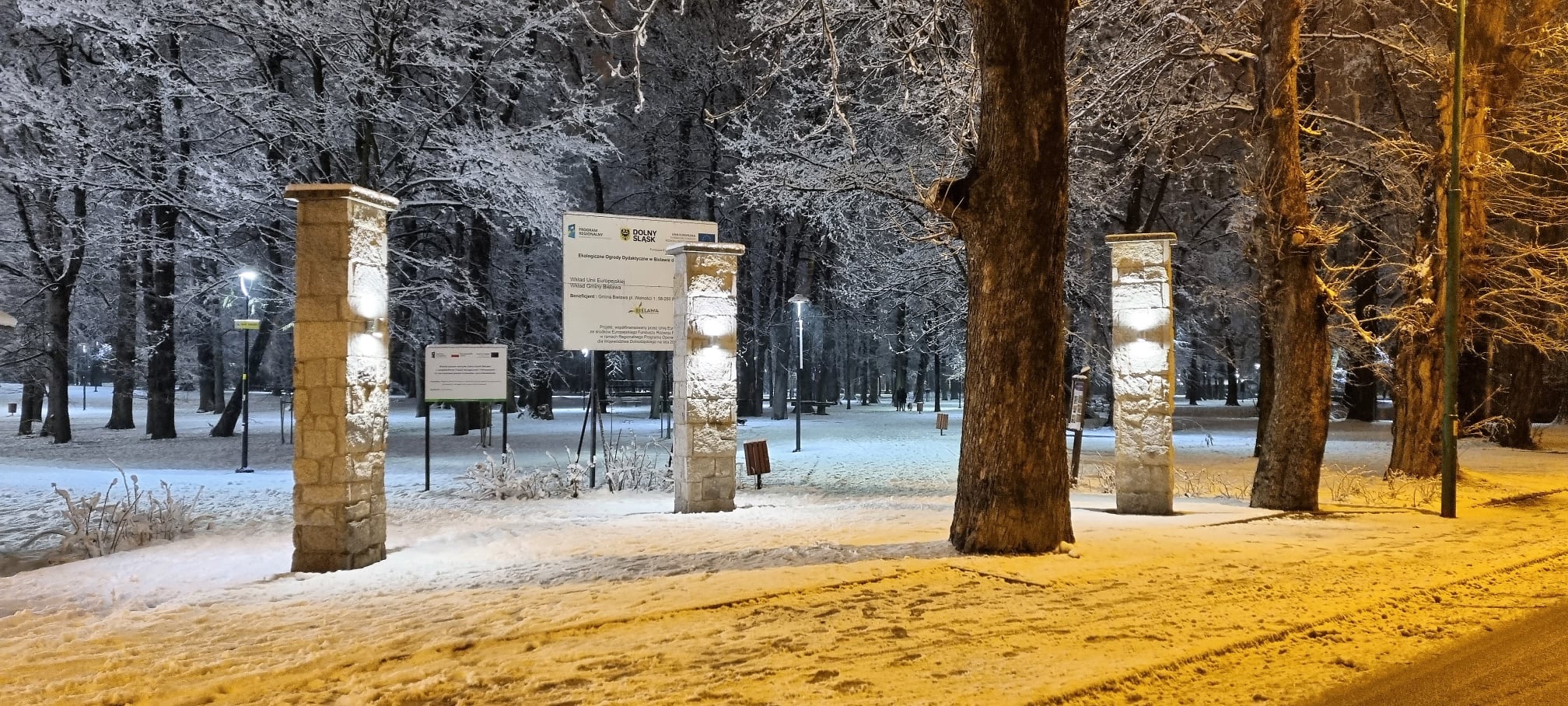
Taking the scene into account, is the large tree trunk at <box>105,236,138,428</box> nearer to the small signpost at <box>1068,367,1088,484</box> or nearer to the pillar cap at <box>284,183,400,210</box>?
the pillar cap at <box>284,183,400,210</box>

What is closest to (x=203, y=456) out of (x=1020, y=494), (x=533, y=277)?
(x=533, y=277)

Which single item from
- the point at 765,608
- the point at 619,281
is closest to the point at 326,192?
the point at 765,608

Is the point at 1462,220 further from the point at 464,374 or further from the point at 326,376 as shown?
the point at 326,376

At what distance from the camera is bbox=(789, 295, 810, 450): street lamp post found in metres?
22.9

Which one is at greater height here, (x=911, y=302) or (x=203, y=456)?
(x=911, y=302)

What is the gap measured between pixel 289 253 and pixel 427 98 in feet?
15.2

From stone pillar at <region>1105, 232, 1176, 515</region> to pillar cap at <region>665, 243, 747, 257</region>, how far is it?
14.8ft

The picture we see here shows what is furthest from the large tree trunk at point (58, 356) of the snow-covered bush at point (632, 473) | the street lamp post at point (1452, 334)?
the street lamp post at point (1452, 334)

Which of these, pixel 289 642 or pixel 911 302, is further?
pixel 911 302

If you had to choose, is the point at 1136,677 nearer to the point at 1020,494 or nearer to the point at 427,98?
the point at 1020,494

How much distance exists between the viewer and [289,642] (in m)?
5.39

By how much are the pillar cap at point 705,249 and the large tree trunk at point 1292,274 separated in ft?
20.9

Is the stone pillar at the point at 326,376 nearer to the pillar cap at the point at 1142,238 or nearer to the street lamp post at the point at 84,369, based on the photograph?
the pillar cap at the point at 1142,238

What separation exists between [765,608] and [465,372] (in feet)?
32.1
